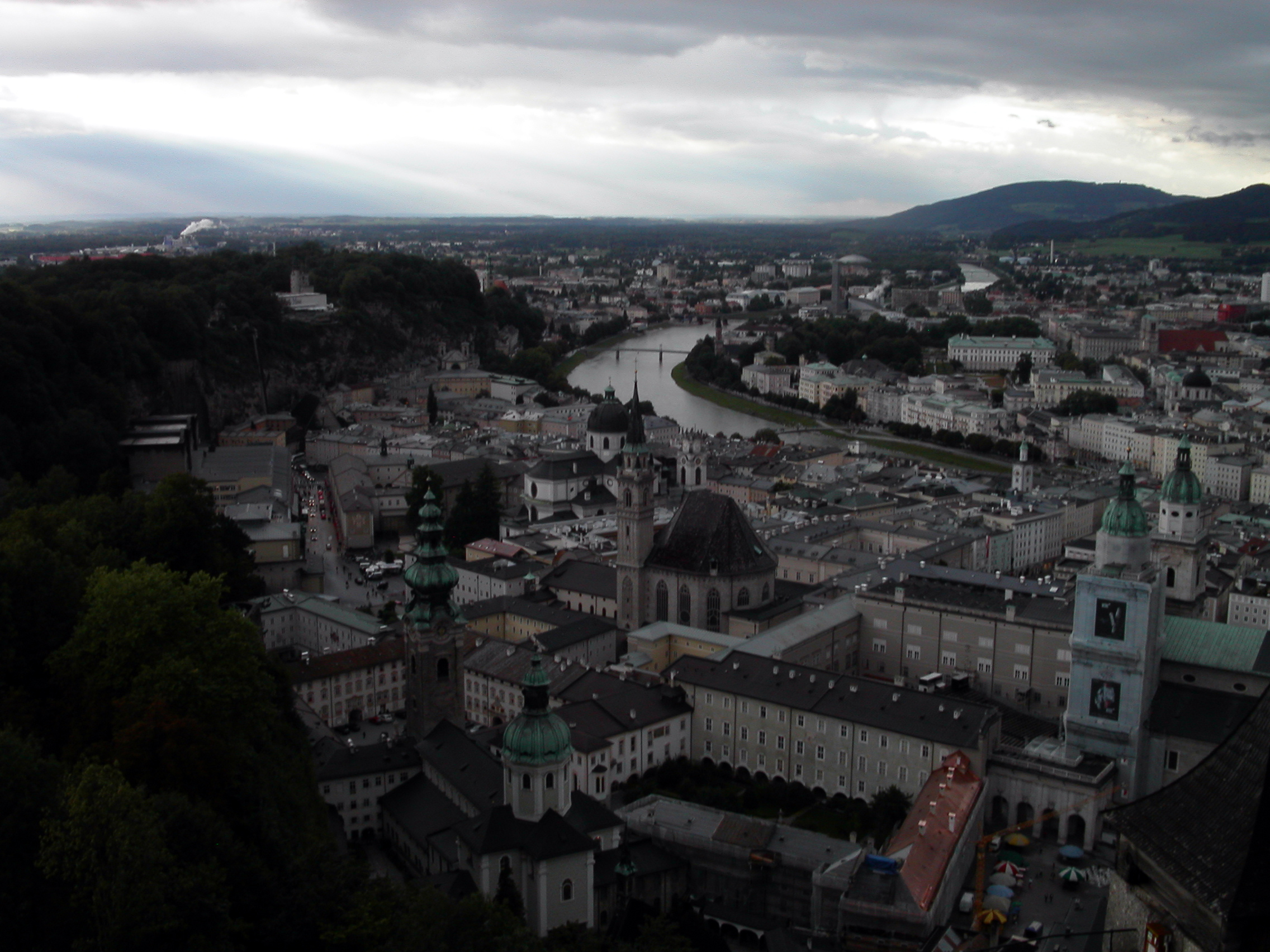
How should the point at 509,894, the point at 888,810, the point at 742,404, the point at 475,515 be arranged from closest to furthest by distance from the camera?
the point at 509,894 → the point at 888,810 → the point at 475,515 → the point at 742,404

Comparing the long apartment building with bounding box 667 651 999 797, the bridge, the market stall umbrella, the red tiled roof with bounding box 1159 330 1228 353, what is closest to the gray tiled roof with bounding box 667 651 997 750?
the long apartment building with bounding box 667 651 999 797

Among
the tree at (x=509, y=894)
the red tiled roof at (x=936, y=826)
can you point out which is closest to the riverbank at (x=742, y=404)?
the red tiled roof at (x=936, y=826)

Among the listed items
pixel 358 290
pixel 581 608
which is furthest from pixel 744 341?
pixel 581 608

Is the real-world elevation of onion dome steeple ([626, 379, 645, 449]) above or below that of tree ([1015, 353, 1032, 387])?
above

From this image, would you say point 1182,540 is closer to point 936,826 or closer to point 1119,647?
point 1119,647

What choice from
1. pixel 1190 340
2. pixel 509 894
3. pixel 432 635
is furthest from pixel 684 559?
pixel 1190 340

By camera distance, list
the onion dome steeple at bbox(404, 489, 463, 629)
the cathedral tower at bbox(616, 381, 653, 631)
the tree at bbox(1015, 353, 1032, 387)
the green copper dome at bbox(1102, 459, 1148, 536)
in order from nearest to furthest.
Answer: the onion dome steeple at bbox(404, 489, 463, 629) < the green copper dome at bbox(1102, 459, 1148, 536) < the cathedral tower at bbox(616, 381, 653, 631) < the tree at bbox(1015, 353, 1032, 387)

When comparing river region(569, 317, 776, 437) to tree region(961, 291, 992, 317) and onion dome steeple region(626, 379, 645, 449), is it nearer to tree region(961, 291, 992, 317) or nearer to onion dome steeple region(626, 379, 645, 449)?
tree region(961, 291, 992, 317)
